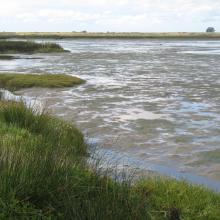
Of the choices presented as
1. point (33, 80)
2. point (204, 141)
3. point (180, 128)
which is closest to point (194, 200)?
point (204, 141)

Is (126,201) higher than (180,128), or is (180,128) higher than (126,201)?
(126,201)

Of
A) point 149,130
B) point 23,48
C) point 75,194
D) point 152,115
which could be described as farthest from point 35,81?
point 23,48

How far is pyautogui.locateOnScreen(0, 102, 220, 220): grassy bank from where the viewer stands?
6.25 meters

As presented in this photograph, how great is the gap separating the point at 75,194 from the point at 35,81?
883 inches

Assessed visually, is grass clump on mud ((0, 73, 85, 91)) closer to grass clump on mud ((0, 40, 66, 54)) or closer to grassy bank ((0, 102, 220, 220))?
grassy bank ((0, 102, 220, 220))

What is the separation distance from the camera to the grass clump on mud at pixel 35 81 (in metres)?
28.2

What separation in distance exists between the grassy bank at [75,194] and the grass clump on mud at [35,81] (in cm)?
1951

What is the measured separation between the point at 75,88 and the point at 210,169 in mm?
16948

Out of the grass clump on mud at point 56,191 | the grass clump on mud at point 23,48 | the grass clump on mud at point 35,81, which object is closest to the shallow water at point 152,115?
the grass clump on mud at point 35,81

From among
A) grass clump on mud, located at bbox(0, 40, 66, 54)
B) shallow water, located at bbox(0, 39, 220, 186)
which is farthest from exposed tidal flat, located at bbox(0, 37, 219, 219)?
grass clump on mud, located at bbox(0, 40, 66, 54)

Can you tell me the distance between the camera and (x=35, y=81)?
95.0ft

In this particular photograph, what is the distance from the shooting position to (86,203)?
611cm

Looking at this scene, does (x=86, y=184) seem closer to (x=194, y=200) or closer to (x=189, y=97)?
(x=194, y=200)

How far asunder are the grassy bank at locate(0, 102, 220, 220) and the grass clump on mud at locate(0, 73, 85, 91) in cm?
1951
